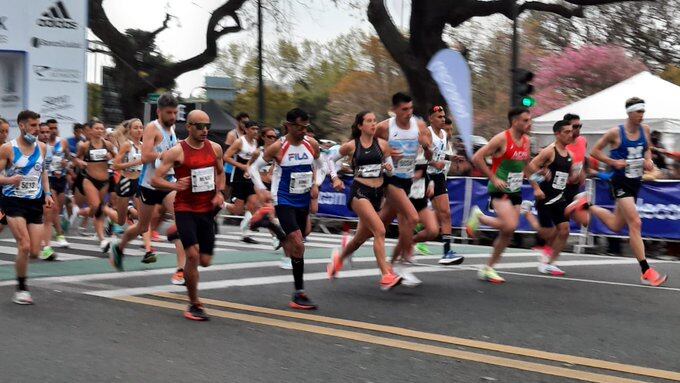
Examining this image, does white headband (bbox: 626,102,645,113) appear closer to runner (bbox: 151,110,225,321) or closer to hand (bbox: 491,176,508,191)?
hand (bbox: 491,176,508,191)

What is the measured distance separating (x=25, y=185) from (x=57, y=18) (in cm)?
1256

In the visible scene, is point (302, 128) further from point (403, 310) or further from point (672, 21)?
point (672, 21)

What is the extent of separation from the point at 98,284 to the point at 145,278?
0.67 meters

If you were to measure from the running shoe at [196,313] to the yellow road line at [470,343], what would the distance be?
0.57 meters

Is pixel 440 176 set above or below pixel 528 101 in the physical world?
below

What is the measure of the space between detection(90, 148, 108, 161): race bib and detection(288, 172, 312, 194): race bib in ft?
19.7

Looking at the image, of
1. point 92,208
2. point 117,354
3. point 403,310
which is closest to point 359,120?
point 403,310

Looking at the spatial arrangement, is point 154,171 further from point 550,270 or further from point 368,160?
point 550,270

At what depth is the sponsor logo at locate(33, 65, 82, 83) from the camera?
68.9 ft

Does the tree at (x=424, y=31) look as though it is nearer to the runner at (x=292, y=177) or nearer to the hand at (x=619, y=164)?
the hand at (x=619, y=164)

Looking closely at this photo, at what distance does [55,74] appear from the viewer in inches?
831

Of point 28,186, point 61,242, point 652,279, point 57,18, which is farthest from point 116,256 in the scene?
point 57,18

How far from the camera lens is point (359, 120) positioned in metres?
9.73

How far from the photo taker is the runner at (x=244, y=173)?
14.5 metres
